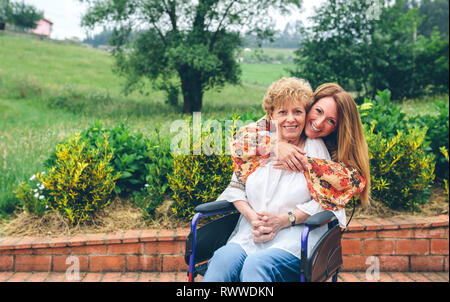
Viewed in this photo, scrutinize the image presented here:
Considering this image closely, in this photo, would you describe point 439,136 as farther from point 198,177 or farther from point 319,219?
point 319,219

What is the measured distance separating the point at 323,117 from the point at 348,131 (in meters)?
0.15

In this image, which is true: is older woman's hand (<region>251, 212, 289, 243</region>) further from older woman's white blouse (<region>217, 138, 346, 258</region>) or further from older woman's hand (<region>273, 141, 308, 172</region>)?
older woman's hand (<region>273, 141, 308, 172</region>)

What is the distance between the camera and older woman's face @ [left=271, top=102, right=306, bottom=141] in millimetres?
2068

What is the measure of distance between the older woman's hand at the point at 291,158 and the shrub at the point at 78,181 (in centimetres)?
180

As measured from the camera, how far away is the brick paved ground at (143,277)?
3.06 metres

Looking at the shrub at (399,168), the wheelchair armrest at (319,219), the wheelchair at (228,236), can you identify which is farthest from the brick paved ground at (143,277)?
the wheelchair armrest at (319,219)

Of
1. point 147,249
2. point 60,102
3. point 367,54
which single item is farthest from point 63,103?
point 147,249

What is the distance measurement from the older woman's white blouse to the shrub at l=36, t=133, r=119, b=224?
1556 millimetres

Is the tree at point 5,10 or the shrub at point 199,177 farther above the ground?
the tree at point 5,10

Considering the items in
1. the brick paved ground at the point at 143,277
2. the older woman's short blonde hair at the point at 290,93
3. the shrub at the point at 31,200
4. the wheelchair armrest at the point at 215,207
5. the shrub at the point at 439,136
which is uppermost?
the older woman's short blonde hair at the point at 290,93

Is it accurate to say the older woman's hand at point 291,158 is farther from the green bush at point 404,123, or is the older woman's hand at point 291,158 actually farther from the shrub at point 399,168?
the green bush at point 404,123

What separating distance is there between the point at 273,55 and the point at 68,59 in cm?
1502

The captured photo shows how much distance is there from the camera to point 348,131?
6.56ft

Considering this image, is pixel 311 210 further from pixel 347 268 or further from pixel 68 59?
pixel 68 59
